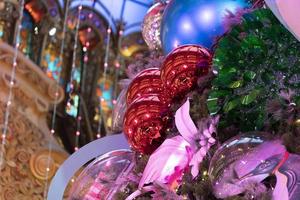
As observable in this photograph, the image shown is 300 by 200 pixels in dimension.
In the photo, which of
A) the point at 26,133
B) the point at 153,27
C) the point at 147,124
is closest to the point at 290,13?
the point at 147,124

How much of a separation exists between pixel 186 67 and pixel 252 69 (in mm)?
196

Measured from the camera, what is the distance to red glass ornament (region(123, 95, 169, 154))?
127 centimetres

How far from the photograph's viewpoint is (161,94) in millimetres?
1318

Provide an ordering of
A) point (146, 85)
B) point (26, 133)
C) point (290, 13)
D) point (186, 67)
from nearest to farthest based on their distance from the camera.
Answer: point (290, 13) → point (186, 67) → point (146, 85) → point (26, 133)

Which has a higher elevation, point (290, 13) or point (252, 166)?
point (290, 13)

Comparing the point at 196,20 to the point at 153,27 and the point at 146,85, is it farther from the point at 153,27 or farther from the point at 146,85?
the point at 153,27

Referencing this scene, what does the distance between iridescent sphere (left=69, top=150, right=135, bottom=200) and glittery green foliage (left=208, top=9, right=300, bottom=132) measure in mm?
322

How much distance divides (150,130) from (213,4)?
0.30m

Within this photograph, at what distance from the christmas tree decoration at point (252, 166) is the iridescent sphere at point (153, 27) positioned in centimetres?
77

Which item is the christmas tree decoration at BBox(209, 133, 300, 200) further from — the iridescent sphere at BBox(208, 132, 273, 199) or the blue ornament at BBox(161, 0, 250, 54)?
the blue ornament at BBox(161, 0, 250, 54)

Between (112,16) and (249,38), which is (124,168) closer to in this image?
(249,38)

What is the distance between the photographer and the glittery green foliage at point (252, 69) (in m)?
1.03

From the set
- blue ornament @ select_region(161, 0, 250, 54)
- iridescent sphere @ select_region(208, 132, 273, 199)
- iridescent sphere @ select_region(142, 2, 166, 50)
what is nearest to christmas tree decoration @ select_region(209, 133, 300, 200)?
iridescent sphere @ select_region(208, 132, 273, 199)

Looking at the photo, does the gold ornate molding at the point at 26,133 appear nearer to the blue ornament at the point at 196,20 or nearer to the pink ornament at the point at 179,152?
the blue ornament at the point at 196,20
